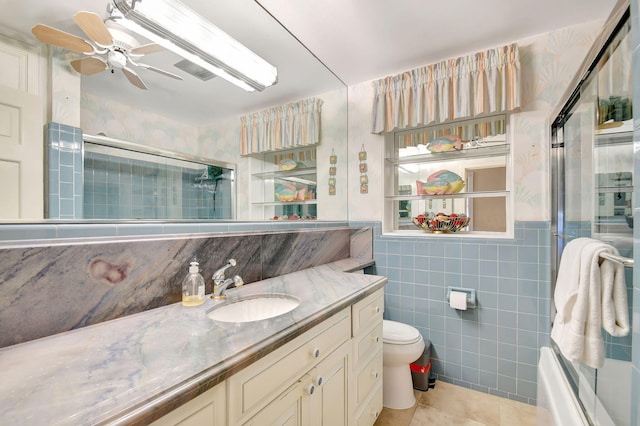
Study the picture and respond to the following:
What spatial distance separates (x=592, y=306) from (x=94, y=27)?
1.87 metres

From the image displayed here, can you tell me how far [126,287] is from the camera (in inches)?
40.3

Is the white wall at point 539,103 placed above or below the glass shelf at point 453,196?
above

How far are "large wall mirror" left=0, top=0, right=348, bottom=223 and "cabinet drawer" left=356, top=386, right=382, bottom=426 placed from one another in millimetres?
1182

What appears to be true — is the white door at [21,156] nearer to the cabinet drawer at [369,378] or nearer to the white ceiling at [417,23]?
the white ceiling at [417,23]

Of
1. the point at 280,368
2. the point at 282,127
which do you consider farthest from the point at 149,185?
the point at 282,127

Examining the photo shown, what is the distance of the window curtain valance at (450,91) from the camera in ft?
6.16

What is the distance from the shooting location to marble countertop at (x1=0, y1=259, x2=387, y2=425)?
534mm

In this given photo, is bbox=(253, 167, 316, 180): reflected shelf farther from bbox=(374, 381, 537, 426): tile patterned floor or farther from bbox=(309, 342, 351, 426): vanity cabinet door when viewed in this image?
bbox=(374, 381, 537, 426): tile patterned floor

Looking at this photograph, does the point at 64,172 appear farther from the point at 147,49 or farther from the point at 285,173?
the point at 285,173

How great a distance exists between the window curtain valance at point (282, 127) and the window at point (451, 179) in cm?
67

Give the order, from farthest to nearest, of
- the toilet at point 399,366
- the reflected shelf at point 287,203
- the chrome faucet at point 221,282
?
1. the reflected shelf at point 287,203
2. the toilet at point 399,366
3. the chrome faucet at point 221,282

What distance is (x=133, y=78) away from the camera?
3.83 feet

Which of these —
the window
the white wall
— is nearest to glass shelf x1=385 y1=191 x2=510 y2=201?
the window

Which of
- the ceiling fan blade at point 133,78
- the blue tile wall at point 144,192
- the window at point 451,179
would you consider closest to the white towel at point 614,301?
the window at point 451,179
